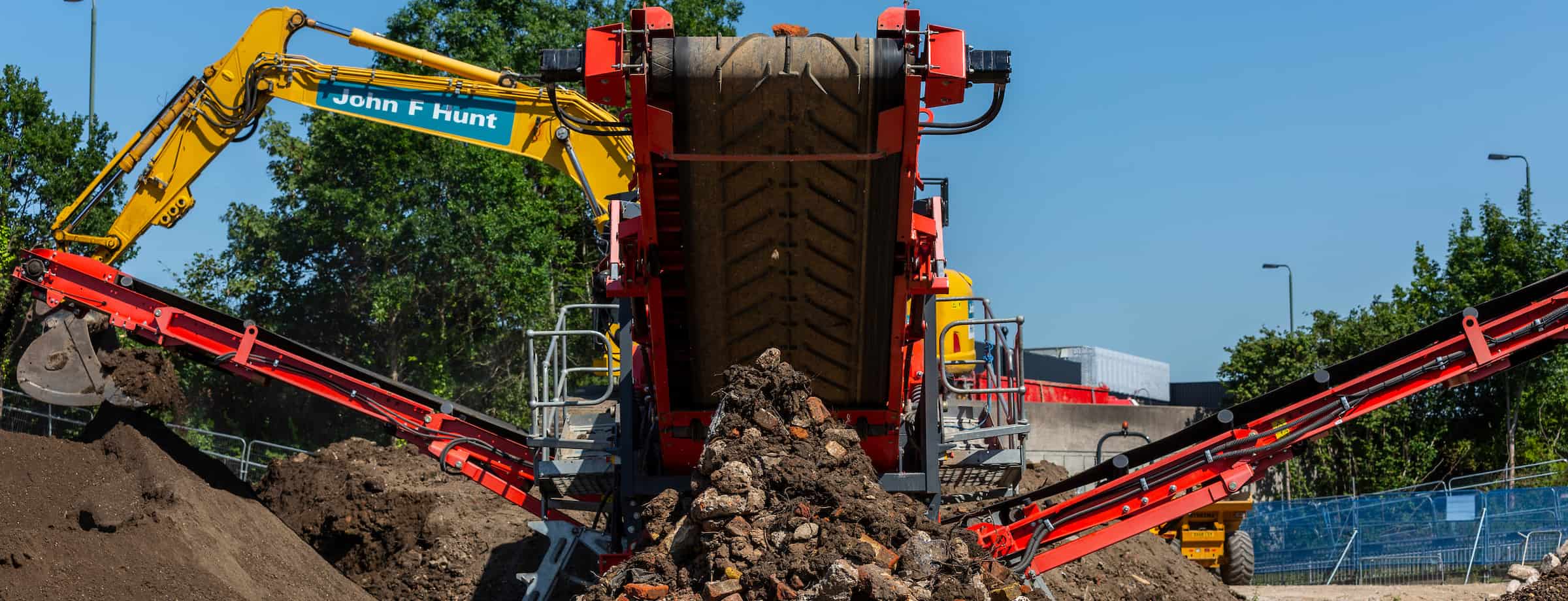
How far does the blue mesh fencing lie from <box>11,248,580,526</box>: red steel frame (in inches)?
593

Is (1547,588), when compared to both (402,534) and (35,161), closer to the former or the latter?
(402,534)

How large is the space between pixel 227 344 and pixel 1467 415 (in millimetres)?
24888

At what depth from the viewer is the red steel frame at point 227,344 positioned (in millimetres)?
12195

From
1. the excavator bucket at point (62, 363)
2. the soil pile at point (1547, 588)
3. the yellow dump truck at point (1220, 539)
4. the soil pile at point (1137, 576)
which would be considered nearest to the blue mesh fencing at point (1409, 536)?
the yellow dump truck at point (1220, 539)

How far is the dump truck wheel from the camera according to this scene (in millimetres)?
17641

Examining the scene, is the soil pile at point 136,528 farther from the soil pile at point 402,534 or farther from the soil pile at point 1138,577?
the soil pile at point 1138,577

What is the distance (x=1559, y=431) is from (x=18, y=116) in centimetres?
2930

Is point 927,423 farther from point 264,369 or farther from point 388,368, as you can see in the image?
point 388,368

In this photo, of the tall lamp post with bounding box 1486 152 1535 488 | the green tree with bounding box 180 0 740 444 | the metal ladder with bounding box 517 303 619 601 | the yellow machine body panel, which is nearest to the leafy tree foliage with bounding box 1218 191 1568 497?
the tall lamp post with bounding box 1486 152 1535 488

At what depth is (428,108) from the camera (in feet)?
49.8

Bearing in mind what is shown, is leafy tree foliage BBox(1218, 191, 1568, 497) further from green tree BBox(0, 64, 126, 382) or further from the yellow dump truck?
green tree BBox(0, 64, 126, 382)

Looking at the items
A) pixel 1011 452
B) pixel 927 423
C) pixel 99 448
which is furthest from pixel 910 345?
pixel 99 448

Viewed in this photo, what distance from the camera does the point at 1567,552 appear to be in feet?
36.8

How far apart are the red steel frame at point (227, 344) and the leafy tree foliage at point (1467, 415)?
20.7m
